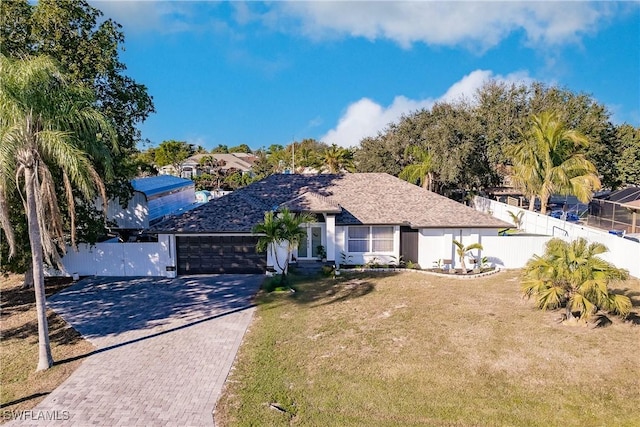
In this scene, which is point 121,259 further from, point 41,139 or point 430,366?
point 430,366

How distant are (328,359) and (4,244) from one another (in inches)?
515

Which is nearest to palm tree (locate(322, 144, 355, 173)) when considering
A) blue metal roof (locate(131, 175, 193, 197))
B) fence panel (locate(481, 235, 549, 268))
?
blue metal roof (locate(131, 175, 193, 197))

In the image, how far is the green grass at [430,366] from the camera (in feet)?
27.9

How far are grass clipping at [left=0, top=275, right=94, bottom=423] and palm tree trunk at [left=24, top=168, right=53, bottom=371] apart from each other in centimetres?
37

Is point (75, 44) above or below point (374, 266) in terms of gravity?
above

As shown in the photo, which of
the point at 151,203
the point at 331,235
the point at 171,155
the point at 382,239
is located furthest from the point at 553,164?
the point at 171,155

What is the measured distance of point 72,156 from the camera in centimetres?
954

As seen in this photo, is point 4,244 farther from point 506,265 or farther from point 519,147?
point 519,147

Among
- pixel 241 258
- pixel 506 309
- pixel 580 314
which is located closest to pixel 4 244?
pixel 241 258

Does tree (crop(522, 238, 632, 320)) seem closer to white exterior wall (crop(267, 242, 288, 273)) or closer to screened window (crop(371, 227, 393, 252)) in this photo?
screened window (crop(371, 227, 393, 252))

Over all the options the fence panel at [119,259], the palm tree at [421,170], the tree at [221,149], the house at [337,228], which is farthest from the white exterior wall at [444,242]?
the tree at [221,149]

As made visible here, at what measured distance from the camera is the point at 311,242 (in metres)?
21.3

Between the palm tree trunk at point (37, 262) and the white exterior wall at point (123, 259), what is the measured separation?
8.97 metres

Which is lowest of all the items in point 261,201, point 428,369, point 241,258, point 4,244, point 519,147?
point 428,369
